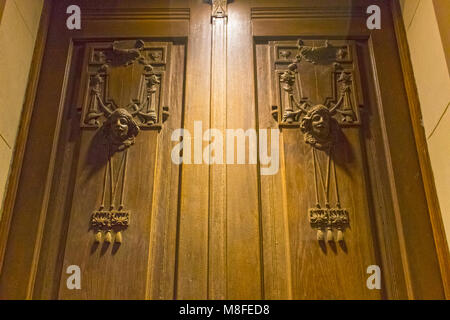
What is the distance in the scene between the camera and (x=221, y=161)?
6.00 feet

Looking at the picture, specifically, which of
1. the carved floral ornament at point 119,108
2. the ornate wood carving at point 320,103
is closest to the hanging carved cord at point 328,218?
the ornate wood carving at point 320,103

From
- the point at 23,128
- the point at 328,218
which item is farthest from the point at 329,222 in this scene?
the point at 23,128

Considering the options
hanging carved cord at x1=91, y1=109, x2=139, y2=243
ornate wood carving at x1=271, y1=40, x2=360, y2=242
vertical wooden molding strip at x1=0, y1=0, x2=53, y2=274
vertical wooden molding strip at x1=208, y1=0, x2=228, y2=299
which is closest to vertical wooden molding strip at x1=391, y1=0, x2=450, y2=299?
ornate wood carving at x1=271, y1=40, x2=360, y2=242

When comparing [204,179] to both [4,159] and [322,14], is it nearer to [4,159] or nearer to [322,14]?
[4,159]

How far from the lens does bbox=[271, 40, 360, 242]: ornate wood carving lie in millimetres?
1746

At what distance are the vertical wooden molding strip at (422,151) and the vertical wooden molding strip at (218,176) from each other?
2.42 feet

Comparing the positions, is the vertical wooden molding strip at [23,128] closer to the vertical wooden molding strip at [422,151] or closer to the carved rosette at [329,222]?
the carved rosette at [329,222]

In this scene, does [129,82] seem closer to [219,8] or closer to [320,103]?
[219,8]

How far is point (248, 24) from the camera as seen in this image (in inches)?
83.7

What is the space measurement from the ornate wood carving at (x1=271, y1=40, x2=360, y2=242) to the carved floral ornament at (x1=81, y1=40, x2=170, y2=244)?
490mm

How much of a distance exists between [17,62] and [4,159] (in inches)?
16.0

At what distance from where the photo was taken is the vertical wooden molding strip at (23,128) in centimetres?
173

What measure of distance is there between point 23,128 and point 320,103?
1.18 m
